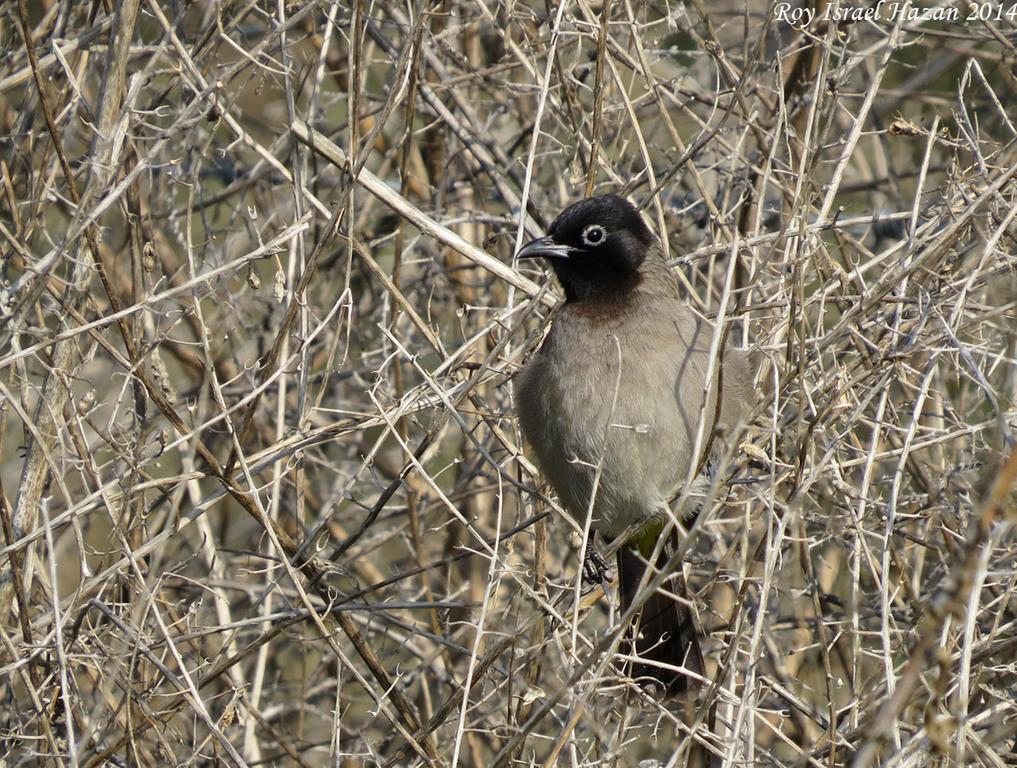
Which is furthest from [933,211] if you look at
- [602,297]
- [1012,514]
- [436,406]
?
[1012,514]

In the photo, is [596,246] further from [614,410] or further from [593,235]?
[614,410]

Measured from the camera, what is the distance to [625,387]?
409 centimetres

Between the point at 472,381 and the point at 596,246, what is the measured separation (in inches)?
40.8

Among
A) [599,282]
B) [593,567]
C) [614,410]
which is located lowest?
[593,567]

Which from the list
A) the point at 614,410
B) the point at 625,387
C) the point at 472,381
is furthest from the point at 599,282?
the point at 472,381

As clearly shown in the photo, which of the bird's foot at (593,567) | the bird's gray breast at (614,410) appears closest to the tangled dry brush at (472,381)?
the bird's foot at (593,567)

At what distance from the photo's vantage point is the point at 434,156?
5738 millimetres

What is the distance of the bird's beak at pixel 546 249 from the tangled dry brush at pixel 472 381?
0.18 meters

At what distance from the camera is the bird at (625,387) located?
407 centimetres

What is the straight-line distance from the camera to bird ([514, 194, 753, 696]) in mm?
4074

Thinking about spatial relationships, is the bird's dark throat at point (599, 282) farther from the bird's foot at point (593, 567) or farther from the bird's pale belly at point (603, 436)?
the bird's foot at point (593, 567)

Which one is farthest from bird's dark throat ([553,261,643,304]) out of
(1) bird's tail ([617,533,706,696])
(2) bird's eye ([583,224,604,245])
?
(1) bird's tail ([617,533,706,696])

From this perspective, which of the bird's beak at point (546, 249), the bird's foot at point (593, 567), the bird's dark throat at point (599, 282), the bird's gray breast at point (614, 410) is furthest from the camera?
the bird's foot at point (593, 567)

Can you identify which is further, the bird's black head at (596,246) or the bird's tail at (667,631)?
the bird's tail at (667,631)
